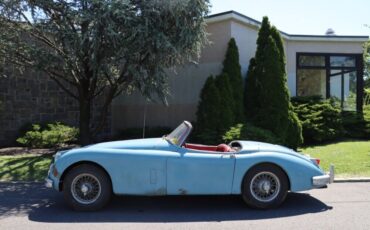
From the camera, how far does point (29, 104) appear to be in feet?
48.7

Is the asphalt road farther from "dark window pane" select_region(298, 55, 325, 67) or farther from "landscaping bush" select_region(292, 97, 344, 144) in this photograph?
"dark window pane" select_region(298, 55, 325, 67)

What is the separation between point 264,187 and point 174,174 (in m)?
1.35

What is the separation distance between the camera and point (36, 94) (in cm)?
1500

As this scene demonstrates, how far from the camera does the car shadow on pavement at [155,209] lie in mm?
5902

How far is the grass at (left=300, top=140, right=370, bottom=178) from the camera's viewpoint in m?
9.31

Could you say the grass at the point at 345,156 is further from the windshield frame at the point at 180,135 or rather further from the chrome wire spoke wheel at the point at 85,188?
the chrome wire spoke wheel at the point at 85,188

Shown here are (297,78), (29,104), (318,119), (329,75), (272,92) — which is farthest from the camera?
(329,75)

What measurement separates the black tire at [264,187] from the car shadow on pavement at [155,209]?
13cm

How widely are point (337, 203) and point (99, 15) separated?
6309 mm

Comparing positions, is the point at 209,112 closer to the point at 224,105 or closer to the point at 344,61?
the point at 224,105

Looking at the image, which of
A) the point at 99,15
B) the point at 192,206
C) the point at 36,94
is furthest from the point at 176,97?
the point at 192,206

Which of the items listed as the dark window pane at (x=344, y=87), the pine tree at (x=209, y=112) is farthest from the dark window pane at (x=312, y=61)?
the pine tree at (x=209, y=112)

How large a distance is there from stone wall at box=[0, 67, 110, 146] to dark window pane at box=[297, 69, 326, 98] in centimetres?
804

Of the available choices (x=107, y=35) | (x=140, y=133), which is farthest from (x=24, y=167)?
(x=140, y=133)
